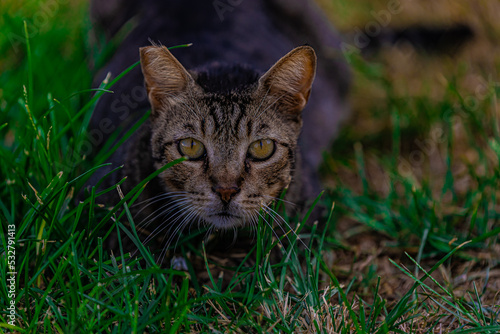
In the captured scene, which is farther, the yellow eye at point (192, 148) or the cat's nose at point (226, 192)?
the yellow eye at point (192, 148)

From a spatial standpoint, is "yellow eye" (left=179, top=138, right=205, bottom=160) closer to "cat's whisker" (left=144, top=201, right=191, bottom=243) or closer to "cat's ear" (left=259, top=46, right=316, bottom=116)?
"cat's whisker" (left=144, top=201, right=191, bottom=243)

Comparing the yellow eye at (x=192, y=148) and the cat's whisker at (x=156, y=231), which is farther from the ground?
the yellow eye at (x=192, y=148)

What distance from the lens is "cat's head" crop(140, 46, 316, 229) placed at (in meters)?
2.08

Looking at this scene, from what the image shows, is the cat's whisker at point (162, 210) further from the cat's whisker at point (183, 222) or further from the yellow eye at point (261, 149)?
the yellow eye at point (261, 149)

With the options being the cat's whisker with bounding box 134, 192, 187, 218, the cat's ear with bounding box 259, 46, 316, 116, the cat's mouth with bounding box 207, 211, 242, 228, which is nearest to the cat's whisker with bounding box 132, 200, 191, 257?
the cat's whisker with bounding box 134, 192, 187, 218

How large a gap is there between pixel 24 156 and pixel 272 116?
45.2 inches

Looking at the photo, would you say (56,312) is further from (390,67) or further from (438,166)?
(390,67)

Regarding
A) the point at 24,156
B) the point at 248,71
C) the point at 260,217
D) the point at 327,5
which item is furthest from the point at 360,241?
the point at 327,5

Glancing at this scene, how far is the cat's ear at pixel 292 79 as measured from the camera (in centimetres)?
211

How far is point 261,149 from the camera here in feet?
7.11

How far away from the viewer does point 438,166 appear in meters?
3.36

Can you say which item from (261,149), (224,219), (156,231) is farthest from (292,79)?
(156,231)

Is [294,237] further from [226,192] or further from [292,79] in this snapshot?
[292,79]

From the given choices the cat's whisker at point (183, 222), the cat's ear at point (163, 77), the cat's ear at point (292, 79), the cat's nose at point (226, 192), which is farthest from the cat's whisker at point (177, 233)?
the cat's ear at point (292, 79)
